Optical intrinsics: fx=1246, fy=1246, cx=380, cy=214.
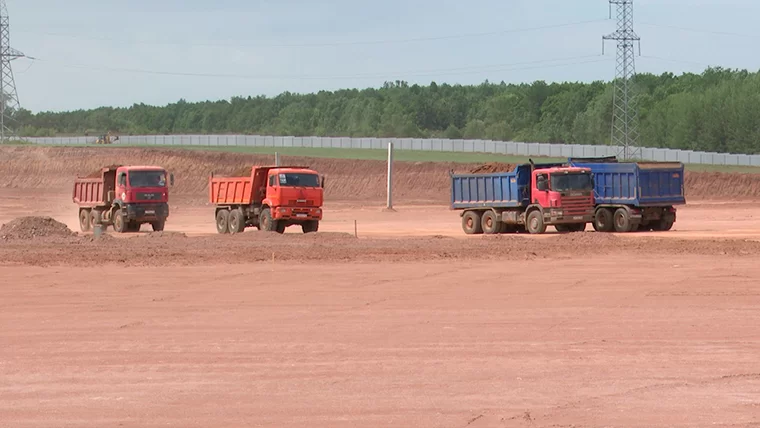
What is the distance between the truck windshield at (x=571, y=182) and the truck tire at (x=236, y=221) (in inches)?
454

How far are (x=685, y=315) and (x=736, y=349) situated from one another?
373cm

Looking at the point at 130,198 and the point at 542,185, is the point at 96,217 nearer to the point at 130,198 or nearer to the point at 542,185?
the point at 130,198

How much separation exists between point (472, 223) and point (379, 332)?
28.8 meters

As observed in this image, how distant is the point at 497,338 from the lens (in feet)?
59.1

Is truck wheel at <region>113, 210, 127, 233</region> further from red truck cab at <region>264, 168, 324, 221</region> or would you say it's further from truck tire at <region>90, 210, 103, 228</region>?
red truck cab at <region>264, 168, 324, 221</region>

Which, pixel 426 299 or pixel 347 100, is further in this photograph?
pixel 347 100

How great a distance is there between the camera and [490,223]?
152ft

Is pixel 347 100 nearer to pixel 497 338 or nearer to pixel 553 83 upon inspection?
pixel 553 83

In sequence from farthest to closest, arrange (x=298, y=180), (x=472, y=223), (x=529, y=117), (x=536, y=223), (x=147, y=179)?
(x=529, y=117) → (x=147, y=179) → (x=472, y=223) → (x=298, y=180) → (x=536, y=223)

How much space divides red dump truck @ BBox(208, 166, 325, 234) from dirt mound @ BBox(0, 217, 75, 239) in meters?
7.19

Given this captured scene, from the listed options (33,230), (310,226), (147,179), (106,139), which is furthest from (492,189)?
(106,139)

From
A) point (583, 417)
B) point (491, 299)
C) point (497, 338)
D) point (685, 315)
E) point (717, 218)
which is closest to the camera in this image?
point (583, 417)

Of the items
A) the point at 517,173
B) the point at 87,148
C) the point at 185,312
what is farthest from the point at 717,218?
the point at 87,148

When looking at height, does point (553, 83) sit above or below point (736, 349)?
above
